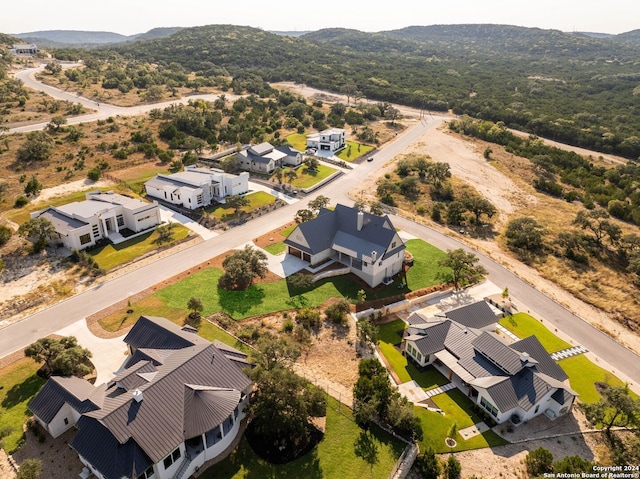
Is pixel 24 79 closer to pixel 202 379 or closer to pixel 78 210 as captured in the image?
pixel 78 210

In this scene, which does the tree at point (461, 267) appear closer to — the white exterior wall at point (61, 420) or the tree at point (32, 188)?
the white exterior wall at point (61, 420)

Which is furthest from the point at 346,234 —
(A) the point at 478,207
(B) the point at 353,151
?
(B) the point at 353,151

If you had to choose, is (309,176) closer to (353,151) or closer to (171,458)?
(353,151)

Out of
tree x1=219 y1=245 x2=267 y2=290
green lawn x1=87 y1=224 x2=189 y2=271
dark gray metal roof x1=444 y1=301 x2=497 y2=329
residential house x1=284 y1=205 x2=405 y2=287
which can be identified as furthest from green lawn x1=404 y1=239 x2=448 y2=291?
green lawn x1=87 y1=224 x2=189 y2=271

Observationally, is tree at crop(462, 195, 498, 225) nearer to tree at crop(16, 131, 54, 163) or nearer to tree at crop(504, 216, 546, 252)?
tree at crop(504, 216, 546, 252)

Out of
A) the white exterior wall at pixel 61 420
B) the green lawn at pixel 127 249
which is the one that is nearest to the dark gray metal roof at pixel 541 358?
the white exterior wall at pixel 61 420
